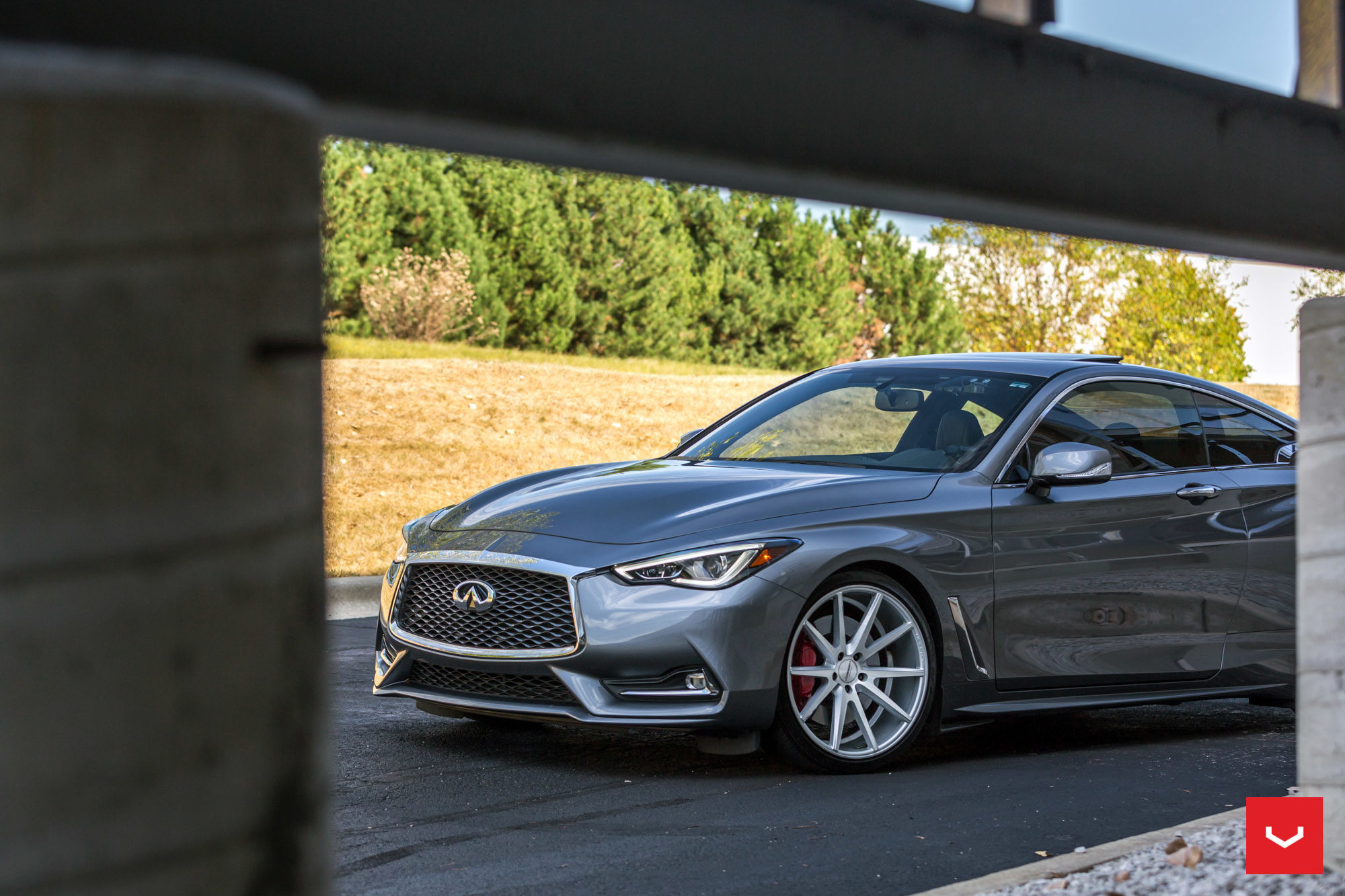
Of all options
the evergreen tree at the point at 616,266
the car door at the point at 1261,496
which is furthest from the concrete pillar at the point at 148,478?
the evergreen tree at the point at 616,266

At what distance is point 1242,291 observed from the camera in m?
43.2

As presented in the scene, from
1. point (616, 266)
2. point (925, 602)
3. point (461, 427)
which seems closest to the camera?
point (925, 602)

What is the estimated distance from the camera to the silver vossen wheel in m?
5.58

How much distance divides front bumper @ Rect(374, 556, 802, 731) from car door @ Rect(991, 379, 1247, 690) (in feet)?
3.55

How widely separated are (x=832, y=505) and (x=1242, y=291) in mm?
40633

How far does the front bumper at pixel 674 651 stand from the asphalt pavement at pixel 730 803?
0.26 m

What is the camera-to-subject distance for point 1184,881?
394 centimetres

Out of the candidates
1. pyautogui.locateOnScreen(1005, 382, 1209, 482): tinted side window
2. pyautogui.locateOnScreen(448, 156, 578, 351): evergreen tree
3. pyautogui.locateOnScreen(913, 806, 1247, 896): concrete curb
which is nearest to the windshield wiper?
pyautogui.locateOnScreen(1005, 382, 1209, 482): tinted side window

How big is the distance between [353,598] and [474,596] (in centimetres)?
539

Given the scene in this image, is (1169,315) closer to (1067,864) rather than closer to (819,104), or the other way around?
(1067,864)

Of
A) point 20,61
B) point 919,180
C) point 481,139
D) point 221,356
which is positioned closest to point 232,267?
point 221,356

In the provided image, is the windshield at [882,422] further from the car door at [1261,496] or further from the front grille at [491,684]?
the front grille at [491,684]

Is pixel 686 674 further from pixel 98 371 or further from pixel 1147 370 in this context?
pixel 98 371

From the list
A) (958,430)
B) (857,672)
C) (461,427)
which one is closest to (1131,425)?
(958,430)
